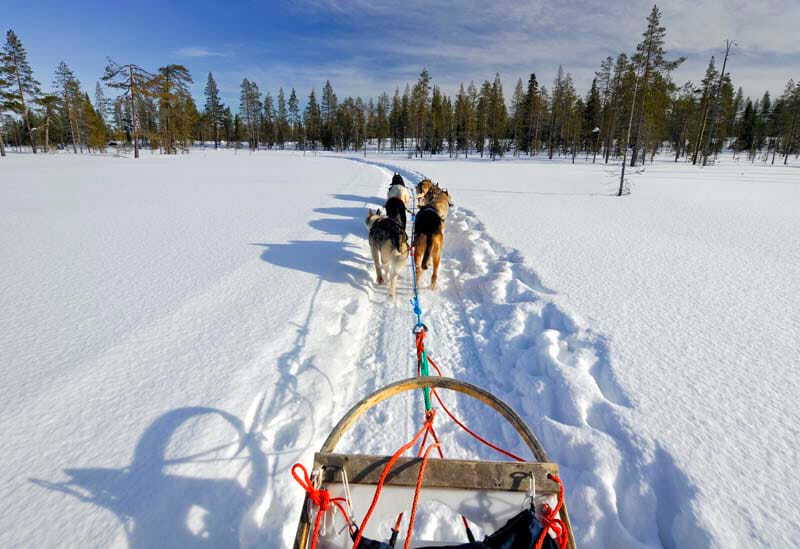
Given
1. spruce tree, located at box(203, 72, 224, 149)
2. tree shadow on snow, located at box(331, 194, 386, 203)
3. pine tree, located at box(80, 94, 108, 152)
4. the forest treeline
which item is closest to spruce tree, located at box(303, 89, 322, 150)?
the forest treeline

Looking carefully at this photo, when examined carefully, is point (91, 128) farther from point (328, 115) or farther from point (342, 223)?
point (342, 223)

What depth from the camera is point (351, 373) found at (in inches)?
129

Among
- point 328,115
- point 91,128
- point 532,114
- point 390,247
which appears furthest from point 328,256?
point 328,115

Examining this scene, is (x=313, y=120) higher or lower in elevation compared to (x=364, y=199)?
higher

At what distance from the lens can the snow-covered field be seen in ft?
6.20

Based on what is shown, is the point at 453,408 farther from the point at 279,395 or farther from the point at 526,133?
the point at 526,133

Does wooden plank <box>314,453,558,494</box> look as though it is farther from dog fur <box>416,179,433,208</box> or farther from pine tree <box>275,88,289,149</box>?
pine tree <box>275,88,289,149</box>

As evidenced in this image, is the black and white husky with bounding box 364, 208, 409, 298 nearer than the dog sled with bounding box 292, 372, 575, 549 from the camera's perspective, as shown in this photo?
No

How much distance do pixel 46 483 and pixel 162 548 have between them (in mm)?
Result: 810

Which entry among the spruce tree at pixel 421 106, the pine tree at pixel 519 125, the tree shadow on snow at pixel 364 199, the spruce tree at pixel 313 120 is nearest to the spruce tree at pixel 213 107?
the spruce tree at pixel 313 120

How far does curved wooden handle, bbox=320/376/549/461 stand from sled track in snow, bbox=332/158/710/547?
0.92 m

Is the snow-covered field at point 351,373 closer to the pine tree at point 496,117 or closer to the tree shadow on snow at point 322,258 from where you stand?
the tree shadow on snow at point 322,258

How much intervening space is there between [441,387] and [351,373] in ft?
6.02

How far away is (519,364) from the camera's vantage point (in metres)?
3.33
